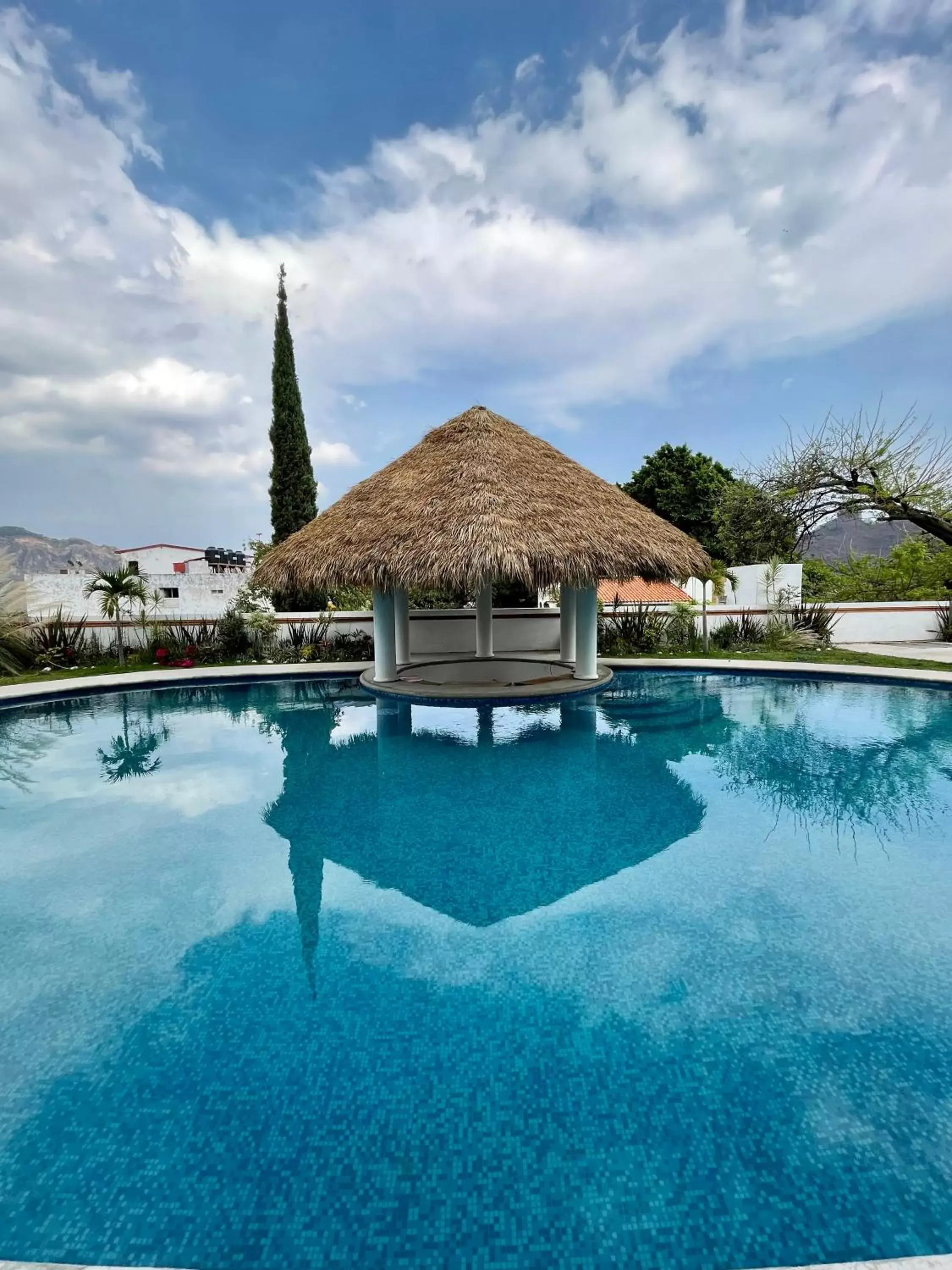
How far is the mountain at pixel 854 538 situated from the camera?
14.6 meters

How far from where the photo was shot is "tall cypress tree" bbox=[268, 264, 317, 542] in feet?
67.4

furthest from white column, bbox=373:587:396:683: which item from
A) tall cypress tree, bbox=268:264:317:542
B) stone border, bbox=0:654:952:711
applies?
tall cypress tree, bbox=268:264:317:542

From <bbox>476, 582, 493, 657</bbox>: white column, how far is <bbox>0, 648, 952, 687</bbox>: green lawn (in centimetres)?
301

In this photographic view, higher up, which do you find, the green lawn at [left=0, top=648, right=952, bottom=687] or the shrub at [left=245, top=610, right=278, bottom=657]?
the shrub at [left=245, top=610, right=278, bottom=657]

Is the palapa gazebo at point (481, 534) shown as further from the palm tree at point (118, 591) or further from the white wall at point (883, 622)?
the white wall at point (883, 622)

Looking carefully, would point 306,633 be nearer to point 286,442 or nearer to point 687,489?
point 286,442

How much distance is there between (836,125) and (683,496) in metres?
17.9

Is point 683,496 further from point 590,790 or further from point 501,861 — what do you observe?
point 501,861

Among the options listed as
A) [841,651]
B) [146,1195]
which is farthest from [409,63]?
[146,1195]

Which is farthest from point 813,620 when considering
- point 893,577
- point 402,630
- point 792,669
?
point 402,630

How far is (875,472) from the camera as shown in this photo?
1295cm

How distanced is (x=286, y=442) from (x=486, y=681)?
13.7 metres

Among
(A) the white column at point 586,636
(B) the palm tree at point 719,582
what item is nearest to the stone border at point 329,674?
(A) the white column at point 586,636

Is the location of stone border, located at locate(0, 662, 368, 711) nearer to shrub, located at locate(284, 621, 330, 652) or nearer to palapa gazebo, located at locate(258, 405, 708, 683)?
shrub, located at locate(284, 621, 330, 652)
